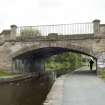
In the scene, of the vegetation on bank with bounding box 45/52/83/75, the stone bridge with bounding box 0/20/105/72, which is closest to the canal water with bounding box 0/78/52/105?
the stone bridge with bounding box 0/20/105/72

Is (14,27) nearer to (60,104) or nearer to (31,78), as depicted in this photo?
(31,78)

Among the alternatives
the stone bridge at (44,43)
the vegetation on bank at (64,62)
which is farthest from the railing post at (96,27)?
the vegetation on bank at (64,62)

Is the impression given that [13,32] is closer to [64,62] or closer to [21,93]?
[21,93]

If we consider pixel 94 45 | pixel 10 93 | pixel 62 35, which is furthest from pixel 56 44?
pixel 10 93

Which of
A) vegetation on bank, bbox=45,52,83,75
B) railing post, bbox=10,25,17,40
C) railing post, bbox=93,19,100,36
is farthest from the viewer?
vegetation on bank, bbox=45,52,83,75

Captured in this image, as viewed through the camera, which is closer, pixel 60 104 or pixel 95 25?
pixel 60 104

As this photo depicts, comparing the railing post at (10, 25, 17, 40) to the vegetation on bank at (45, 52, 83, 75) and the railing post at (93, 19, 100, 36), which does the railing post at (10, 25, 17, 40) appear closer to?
the railing post at (93, 19, 100, 36)

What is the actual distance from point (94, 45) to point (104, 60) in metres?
1.68

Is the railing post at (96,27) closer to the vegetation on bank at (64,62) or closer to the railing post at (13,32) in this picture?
the railing post at (13,32)

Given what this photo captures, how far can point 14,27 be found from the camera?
102 feet

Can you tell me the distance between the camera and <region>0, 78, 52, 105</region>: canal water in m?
20.2

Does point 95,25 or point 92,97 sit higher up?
point 95,25

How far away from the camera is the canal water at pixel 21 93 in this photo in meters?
20.2

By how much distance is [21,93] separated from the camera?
23406 mm
